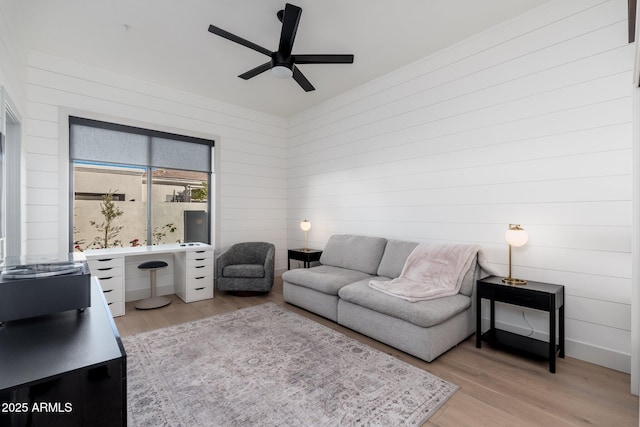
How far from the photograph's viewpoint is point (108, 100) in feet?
12.7

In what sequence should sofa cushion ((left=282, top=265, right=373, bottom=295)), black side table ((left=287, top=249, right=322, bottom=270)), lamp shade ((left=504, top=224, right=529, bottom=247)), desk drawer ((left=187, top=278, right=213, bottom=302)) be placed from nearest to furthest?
lamp shade ((left=504, top=224, right=529, bottom=247)), sofa cushion ((left=282, top=265, right=373, bottom=295)), desk drawer ((left=187, top=278, right=213, bottom=302)), black side table ((left=287, top=249, right=322, bottom=270))

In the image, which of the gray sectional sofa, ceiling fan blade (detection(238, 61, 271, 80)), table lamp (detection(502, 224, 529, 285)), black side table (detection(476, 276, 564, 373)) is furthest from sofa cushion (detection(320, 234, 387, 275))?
ceiling fan blade (detection(238, 61, 271, 80))

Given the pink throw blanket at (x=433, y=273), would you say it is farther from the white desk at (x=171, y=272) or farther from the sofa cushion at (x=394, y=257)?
the white desk at (x=171, y=272)

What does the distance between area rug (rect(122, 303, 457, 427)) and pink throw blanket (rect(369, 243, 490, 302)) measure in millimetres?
601

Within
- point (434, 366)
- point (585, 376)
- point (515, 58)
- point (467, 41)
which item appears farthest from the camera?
point (467, 41)

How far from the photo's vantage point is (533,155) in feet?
9.04

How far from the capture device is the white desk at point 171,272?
3.72 metres

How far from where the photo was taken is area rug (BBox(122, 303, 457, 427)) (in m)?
1.84

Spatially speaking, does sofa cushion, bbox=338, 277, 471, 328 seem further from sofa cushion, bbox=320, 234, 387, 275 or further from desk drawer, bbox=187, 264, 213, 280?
desk drawer, bbox=187, 264, 213, 280

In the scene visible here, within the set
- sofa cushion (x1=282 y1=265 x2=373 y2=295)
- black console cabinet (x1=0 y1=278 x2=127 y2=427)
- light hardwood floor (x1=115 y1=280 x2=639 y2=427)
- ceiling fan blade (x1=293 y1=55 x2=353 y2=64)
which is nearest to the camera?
black console cabinet (x1=0 y1=278 x2=127 y2=427)

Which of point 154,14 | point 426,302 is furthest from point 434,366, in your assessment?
point 154,14

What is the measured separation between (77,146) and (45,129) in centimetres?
34

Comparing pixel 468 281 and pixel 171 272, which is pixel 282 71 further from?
pixel 171 272

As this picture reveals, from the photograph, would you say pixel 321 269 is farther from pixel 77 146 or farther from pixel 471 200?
pixel 77 146
